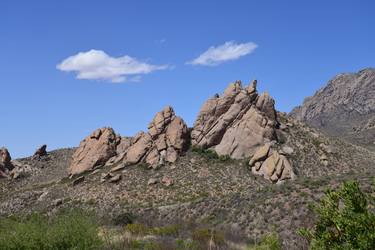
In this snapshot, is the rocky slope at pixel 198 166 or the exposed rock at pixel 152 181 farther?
the exposed rock at pixel 152 181

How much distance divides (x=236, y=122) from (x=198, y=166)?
325 inches

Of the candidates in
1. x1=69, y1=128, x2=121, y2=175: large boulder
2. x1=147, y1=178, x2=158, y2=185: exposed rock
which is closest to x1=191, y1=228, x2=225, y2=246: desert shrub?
x1=147, y1=178, x2=158, y2=185: exposed rock

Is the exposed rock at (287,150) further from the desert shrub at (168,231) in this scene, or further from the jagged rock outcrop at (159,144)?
the desert shrub at (168,231)

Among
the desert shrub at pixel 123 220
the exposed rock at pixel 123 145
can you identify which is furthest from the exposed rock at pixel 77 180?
the desert shrub at pixel 123 220

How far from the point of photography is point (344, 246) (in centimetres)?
1048

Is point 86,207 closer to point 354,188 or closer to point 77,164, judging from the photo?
point 77,164

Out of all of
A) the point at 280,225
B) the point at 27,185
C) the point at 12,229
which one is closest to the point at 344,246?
the point at 12,229

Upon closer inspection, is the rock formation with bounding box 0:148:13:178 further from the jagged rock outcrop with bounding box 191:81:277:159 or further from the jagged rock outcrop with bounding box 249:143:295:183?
the jagged rock outcrop with bounding box 249:143:295:183

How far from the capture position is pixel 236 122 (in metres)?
68.3

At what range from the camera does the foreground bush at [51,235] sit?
A: 75.6 ft

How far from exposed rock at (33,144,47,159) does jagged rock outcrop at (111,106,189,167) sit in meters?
33.2

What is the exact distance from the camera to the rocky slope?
54694 mm

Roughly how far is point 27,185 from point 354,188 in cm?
7700

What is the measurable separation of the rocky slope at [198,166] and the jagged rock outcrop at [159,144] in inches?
5.8
